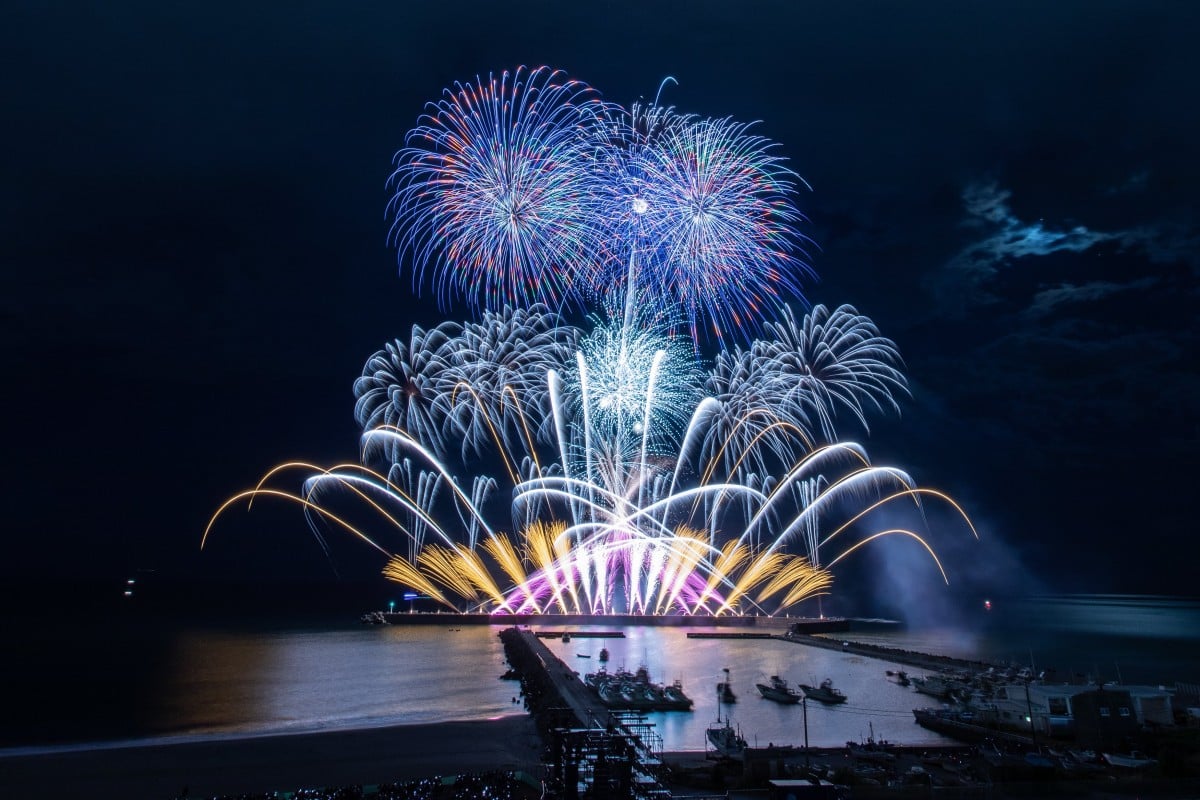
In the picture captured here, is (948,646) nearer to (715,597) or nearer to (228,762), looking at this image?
(715,597)

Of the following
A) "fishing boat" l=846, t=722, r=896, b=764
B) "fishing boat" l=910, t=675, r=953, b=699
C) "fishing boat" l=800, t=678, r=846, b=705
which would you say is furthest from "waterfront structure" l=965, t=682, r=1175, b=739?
"fishing boat" l=910, t=675, r=953, b=699

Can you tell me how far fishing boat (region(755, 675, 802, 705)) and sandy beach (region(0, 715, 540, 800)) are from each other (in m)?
15.6

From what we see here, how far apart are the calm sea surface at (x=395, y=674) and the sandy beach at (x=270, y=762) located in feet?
11.7

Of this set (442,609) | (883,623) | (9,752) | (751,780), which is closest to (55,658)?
(9,752)

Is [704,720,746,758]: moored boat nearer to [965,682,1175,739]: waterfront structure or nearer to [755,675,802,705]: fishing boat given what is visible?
[755,675,802,705]: fishing boat

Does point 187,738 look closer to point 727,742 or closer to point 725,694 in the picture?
point 727,742

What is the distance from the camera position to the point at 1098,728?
30.3m

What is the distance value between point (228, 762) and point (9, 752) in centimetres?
1270

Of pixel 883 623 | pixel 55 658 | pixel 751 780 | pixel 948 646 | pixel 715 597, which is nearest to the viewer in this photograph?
pixel 751 780

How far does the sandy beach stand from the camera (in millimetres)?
28094

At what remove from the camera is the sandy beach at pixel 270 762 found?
92.2 ft

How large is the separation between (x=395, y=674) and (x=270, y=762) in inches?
1050

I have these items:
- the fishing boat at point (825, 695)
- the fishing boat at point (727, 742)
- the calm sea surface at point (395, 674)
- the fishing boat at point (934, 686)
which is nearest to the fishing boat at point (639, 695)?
the calm sea surface at point (395, 674)

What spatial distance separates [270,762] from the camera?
3145 centimetres
